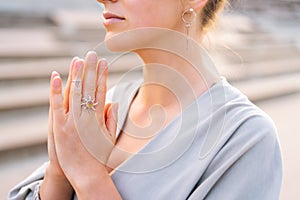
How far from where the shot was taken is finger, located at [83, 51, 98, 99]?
733 millimetres

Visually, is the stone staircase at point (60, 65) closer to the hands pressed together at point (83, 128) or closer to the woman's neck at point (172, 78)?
the woman's neck at point (172, 78)

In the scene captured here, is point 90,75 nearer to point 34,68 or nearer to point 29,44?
point 34,68

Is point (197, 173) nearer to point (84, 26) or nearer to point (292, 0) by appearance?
point (84, 26)

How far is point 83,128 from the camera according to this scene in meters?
0.74

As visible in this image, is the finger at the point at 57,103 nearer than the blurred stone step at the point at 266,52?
Yes

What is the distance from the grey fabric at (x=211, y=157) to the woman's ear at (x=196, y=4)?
0.47 ft

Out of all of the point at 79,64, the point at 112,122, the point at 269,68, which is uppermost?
the point at 79,64

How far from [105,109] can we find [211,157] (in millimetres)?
210

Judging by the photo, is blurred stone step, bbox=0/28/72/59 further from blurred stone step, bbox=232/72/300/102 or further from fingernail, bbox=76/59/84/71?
fingernail, bbox=76/59/84/71

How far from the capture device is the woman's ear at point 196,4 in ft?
2.72

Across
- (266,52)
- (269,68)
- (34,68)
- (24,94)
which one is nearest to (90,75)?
(24,94)

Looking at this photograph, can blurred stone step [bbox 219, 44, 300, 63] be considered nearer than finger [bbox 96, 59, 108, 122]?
No

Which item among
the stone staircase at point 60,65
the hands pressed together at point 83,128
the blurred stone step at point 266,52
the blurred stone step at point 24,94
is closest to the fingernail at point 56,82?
the hands pressed together at point 83,128

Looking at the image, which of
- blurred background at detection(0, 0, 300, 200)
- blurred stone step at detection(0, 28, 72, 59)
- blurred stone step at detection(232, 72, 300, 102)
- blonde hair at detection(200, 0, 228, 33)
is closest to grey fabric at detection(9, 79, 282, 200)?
blonde hair at detection(200, 0, 228, 33)
